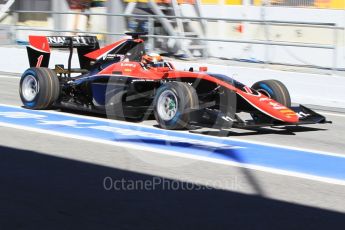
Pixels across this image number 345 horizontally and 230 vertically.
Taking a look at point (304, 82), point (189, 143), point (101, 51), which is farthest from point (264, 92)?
point (304, 82)

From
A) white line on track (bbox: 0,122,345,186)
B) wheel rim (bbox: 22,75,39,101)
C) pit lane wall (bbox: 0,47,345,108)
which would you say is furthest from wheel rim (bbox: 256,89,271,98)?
wheel rim (bbox: 22,75,39,101)

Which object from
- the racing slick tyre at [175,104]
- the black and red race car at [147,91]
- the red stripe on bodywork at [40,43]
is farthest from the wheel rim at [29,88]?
the racing slick tyre at [175,104]

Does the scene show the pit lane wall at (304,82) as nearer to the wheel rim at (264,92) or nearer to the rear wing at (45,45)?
the wheel rim at (264,92)

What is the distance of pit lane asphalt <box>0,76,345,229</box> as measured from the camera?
5574 mm

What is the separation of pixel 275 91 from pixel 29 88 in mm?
4143

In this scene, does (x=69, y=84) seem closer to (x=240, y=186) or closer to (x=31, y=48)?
(x=31, y=48)

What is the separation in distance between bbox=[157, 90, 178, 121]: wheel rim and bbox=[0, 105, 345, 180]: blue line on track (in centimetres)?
23

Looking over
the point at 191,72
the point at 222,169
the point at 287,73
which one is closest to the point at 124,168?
the point at 222,169

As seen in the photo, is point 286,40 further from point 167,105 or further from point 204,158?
point 204,158

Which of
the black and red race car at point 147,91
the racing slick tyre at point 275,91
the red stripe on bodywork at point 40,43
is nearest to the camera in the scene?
the black and red race car at point 147,91

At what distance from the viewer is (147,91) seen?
33.1ft

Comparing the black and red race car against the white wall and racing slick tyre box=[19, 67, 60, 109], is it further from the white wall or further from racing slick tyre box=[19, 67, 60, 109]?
the white wall

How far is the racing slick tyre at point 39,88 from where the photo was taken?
10.9 meters

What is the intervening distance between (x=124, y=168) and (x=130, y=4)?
511 inches
